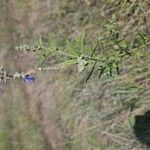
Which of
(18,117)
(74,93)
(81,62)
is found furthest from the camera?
(18,117)

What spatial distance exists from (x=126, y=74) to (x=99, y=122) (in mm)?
466

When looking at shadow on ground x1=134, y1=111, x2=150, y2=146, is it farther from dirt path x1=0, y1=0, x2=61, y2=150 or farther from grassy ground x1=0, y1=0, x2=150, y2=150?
dirt path x1=0, y1=0, x2=61, y2=150

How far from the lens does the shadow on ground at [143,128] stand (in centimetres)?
391

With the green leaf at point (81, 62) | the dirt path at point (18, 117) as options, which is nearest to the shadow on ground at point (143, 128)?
the dirt path at point (18, 117)

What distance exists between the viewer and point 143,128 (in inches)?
155

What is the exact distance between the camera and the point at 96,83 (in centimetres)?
429

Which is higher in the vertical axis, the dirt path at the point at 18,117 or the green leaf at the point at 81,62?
the green leaf at the point at 81,62

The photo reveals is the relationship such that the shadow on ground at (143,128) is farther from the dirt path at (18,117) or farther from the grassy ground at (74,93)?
the dirt path at (18,117)

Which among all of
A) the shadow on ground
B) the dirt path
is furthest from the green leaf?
the dirt path

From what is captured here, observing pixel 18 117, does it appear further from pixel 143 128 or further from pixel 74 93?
pixel 143 128

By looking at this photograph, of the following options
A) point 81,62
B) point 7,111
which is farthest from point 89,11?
point 81,62

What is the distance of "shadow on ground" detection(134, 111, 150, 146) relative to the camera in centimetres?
391

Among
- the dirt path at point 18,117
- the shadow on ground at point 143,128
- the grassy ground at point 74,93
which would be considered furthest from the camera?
the dirt path at point 18,117

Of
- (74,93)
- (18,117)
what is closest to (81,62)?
(74,93)
